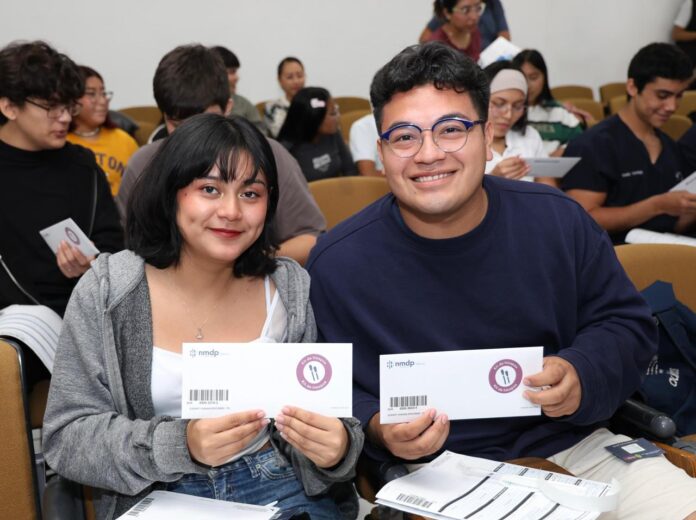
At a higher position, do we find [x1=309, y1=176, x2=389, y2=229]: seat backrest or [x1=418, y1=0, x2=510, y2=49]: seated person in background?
[x1=418, y1=0, x2=510, y2=49]: seated person in background

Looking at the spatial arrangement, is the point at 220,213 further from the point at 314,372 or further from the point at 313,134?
the point at 313,134

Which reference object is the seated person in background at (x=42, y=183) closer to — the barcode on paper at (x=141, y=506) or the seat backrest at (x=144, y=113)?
the barcode on paper at (x=141, y=506)

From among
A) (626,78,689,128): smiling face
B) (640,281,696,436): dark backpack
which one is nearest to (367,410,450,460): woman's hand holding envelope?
(640,281,696,436): dark backpack

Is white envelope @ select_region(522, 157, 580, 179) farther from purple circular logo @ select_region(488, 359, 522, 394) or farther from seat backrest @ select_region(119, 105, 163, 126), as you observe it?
seat backrest @ select_region(119, 105, 163, 126)

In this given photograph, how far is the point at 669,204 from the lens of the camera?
11.5 feet

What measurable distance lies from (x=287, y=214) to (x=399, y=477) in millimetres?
1355

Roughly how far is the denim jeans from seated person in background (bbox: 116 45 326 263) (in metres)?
1.08

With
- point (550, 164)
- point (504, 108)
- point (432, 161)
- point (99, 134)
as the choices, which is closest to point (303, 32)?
point (99, 134)

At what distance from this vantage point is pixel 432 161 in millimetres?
1803

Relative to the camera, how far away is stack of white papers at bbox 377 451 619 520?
1.48 m

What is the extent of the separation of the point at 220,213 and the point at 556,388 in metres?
0.88

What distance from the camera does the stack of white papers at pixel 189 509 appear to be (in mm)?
1538

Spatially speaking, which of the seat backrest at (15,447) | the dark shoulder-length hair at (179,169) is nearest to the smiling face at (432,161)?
the dark shoulder-length hair at (179,169)

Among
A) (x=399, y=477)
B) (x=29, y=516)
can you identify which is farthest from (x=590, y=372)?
(x=29, y=516)
